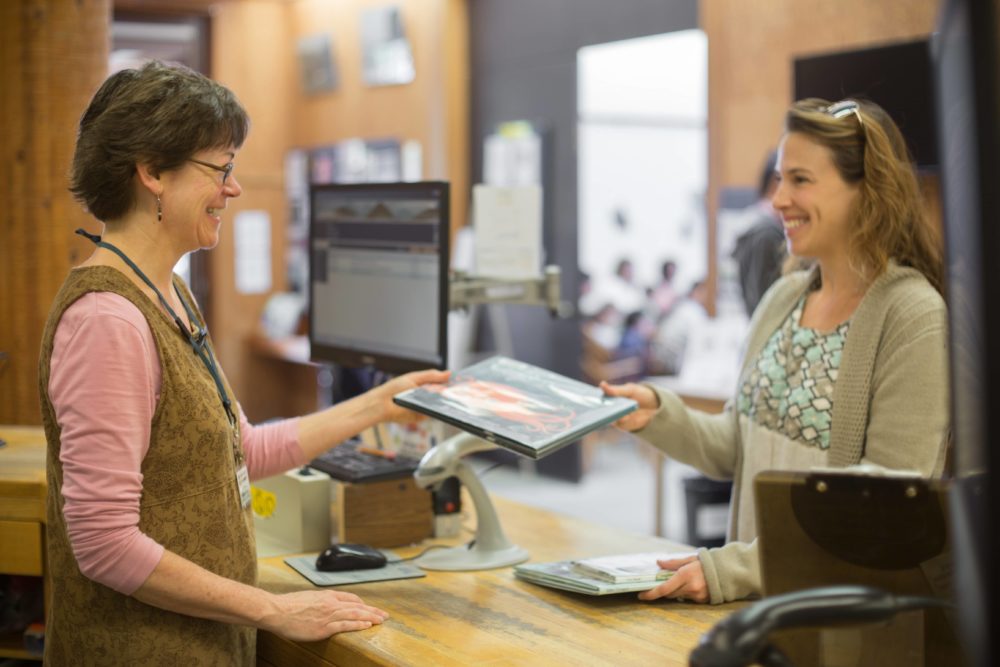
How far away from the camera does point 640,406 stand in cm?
225

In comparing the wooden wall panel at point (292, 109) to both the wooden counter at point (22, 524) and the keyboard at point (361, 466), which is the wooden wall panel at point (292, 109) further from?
the wooden counter at point (22, 524)

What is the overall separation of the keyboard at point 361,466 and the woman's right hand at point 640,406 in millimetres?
445

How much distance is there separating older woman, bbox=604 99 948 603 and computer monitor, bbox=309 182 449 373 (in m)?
0.43

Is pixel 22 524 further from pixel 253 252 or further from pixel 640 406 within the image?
pixel 253 252

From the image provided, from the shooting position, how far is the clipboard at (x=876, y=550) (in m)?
1.25

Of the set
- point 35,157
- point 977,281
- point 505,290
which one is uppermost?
point 35,157

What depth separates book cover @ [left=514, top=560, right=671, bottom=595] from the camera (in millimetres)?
1835

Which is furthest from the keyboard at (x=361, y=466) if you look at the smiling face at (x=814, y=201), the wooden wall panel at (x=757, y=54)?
the wooden wall panel at (x=757, y=54)

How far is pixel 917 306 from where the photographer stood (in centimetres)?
185

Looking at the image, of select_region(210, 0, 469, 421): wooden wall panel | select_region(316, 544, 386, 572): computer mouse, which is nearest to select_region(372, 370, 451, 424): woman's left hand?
select_region(316, 544, 386, 572): computer mouse

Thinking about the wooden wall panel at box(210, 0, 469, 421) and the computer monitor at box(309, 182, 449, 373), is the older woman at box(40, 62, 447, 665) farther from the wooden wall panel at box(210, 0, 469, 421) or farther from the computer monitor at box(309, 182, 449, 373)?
the wooden wall panel at box(210, 0, 469, 421)

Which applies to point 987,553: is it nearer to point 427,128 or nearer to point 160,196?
point 160,196

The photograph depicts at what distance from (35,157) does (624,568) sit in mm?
2101

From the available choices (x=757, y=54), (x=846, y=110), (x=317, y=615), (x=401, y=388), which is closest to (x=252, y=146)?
(x=757, y=54)
